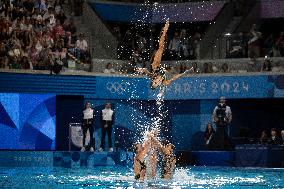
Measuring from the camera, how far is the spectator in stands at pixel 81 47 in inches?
1161

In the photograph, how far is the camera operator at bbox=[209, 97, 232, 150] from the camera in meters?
28.0

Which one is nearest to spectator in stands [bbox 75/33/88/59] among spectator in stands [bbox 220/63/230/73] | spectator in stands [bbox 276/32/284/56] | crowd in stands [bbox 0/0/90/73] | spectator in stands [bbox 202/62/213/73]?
crowd in stands [bbox 0/0/90/73]

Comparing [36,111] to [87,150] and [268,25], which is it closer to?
[87,150]

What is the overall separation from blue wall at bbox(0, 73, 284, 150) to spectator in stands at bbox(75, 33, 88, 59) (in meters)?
1.07

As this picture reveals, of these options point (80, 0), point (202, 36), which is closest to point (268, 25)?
point (202, 36)

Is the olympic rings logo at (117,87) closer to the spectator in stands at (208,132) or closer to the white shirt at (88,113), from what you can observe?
the white shirt at (88,113)

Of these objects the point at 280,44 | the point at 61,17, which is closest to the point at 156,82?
the point at 280,44

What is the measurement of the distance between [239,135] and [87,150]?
7.24 m

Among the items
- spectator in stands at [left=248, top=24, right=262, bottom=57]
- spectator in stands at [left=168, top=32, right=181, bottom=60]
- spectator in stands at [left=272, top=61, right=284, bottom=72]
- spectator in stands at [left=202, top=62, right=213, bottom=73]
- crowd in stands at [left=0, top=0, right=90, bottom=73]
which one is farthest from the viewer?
spectator in stands at [left=168, top=32, right=181, bottom=60]

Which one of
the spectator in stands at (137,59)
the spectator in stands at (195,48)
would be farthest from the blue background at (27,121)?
the spectator in stands at (195,48)

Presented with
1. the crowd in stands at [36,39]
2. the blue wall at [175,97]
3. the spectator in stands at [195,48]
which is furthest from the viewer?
the spectator in stands at [195,48]

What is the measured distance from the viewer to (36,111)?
2856 centimetres

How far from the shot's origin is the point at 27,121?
2841 cm

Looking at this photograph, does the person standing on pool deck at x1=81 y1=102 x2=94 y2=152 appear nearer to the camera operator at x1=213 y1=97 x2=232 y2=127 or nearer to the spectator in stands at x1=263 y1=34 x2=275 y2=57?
the camera operator at x1=213 y1=97 x2=232 y2=127
